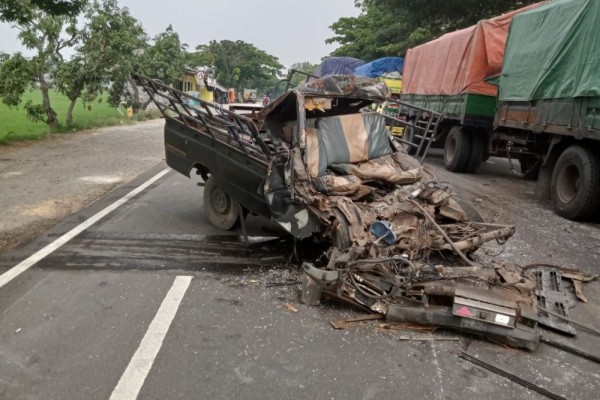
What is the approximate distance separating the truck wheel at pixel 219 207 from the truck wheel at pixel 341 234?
6.90 ft

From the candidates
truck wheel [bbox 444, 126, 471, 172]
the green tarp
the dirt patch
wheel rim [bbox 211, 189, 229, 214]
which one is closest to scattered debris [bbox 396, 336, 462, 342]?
wheel rim [bbox 211, 189, 229, 214]

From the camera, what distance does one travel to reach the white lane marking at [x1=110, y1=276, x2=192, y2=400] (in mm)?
3082

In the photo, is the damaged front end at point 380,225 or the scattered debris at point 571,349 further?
the damaged front end at point 380,225

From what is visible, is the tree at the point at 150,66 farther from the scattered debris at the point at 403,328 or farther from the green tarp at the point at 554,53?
the scattered debris at the point at 403,328

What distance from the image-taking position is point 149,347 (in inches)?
142

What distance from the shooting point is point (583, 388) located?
3344 mm

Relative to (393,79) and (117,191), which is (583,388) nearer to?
(117,191)

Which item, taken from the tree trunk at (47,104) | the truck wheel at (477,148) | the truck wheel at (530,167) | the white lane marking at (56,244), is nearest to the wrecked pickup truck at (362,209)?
the white lane marking at (56,244)

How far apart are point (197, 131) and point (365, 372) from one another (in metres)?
3.90

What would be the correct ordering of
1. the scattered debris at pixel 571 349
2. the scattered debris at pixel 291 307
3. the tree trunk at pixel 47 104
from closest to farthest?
1. the scattered debris at pixel 571 349
2. the scattered debris at pixel 291 307
3. the tree trunk at pixel 47 104

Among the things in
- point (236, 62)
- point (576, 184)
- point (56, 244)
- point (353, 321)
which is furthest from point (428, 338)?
point (236, 62)

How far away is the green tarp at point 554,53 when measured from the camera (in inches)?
300

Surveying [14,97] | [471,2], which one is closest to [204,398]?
[14,97]

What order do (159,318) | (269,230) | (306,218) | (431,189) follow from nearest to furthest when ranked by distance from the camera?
1. (159,318)
2. (306,218)
3. (431,189)
4. (269,230)
